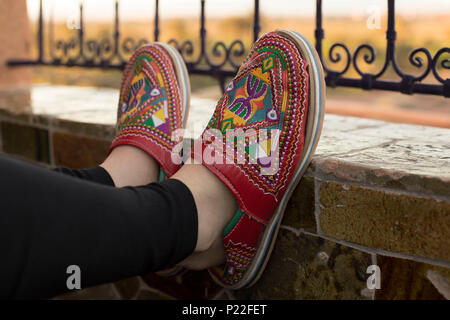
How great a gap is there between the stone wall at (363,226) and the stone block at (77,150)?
1.53 ft

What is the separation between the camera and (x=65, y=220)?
753 millimetres

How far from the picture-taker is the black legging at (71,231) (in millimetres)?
721

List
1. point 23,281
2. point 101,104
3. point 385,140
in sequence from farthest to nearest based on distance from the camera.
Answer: point 101,104
point 385,140
point 23,281

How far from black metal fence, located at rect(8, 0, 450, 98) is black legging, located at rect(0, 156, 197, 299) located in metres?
0.90

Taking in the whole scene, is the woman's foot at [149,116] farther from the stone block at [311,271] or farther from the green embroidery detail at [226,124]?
the stone block at [311,271]

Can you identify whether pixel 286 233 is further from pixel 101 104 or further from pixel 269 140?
pixel 101 104

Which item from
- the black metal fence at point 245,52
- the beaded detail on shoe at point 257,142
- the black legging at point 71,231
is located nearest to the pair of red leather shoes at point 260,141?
the beaded detail on shoe at point 257,142

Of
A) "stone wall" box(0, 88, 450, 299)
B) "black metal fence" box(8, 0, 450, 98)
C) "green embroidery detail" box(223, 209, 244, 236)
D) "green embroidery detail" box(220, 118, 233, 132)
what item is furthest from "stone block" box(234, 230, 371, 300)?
"black metal fence" box(8, 0, 450, 98)

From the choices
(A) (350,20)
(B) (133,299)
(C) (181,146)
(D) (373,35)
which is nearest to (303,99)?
(C) (181,146)

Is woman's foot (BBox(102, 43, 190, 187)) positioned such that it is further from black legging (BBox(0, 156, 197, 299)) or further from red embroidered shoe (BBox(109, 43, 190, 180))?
black legging (BBox(0, 156, 197, 299))

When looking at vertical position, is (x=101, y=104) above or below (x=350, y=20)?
below

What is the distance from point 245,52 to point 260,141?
123 centimetres

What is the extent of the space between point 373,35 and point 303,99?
628 inches

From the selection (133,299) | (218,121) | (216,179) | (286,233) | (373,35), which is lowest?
(133,299)
